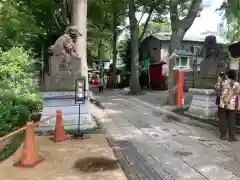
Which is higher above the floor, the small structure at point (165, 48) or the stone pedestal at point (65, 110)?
the small structure at point (165, 48)

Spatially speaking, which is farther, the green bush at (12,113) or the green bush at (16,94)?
the green bush at (16,94)

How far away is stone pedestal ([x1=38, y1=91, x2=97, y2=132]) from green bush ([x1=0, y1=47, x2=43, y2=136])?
824 mm

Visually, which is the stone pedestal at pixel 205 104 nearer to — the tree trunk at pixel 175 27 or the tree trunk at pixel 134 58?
the tree trunk at pixel 175 27

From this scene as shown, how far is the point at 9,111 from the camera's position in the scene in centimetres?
755

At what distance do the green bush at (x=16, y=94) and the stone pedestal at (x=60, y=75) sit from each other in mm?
1221

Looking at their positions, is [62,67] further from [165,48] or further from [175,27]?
[165,48]

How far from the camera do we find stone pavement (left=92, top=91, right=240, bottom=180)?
4.82m

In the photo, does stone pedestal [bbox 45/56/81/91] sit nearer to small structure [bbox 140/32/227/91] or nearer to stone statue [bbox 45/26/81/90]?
stone statue [bbox 45/26/81/90]

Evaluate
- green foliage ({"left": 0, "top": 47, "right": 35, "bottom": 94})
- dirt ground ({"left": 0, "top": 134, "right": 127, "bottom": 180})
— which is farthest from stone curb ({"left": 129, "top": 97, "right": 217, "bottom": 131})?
green foliage ({"left": 0, "top": 47, "right": 35, "bottom": 94})

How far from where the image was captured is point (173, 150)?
20.4 ft

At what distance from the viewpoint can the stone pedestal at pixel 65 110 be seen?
8.09 metres

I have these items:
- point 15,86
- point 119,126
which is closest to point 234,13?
point 119,126

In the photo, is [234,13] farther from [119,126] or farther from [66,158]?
[66,158]

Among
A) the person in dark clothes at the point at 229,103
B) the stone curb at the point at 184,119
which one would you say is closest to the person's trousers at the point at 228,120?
the person in dark clothes at the point at 229,103
